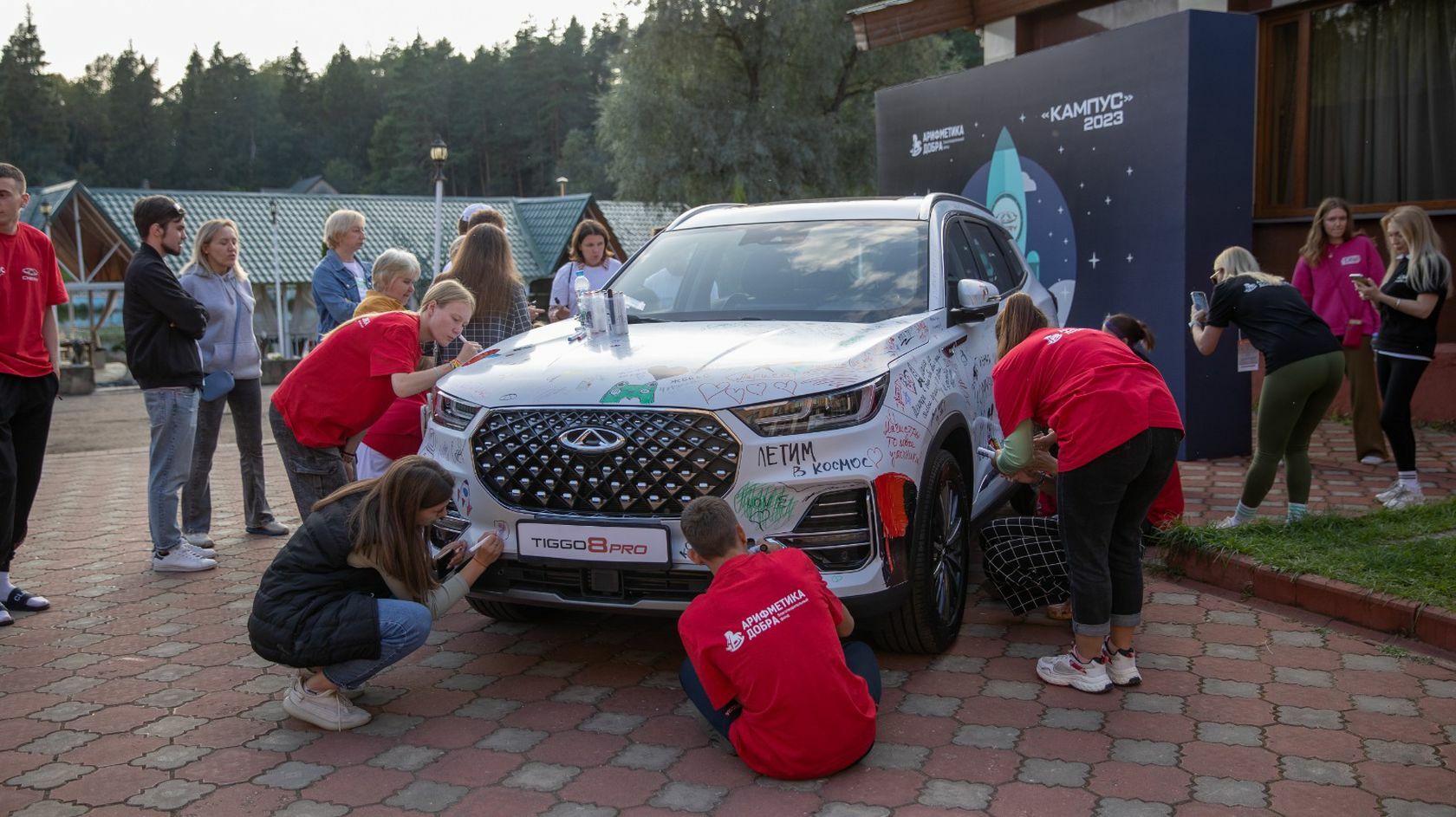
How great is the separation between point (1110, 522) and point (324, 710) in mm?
2839

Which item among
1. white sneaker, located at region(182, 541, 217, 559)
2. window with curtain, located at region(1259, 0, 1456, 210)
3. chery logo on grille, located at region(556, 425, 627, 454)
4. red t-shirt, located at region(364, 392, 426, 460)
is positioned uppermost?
window with curtain, located at region(1259, 0, 1456, 210)

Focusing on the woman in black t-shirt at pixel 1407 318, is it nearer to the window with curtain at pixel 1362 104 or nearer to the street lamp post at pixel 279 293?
the window with curtain at pixel 1362 104

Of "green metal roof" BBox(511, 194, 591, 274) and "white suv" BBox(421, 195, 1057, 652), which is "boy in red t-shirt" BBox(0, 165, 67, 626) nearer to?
"white suv" BBox(421, 195, 1057, 652)

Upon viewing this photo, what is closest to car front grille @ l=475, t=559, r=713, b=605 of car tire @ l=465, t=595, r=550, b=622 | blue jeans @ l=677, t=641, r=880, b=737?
blue jeans @ l=677, t=641, r=880, b=737

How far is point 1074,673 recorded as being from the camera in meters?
4.35

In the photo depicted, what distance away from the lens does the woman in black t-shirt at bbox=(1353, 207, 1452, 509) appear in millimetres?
6895

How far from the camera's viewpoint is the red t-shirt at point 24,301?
5.40 meters

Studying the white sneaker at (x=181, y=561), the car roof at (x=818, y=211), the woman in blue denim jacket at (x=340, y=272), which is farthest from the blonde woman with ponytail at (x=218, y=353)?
the car roof at (x=818, y=211)

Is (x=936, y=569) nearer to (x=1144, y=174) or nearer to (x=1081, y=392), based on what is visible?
(x=1081, y=392)

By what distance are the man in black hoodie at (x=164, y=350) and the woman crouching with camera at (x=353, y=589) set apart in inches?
95.4

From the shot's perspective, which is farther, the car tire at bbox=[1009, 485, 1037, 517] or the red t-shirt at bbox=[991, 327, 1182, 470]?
the car tire at bbox=[1009, 485, 1037, 517]

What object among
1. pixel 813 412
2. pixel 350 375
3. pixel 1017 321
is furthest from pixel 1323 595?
pixel 350 375

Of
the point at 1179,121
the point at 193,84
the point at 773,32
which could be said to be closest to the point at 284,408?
the point at 1179,121

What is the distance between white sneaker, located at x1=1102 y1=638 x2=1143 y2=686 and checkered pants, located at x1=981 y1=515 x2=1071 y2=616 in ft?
1.76
